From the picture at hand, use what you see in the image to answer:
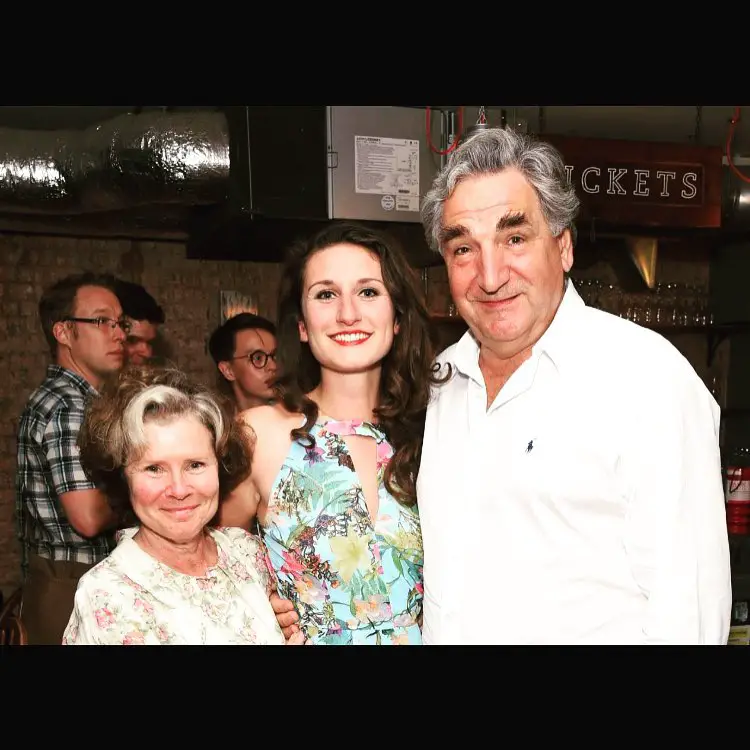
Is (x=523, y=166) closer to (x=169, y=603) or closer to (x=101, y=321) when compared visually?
(x=169, y=603)

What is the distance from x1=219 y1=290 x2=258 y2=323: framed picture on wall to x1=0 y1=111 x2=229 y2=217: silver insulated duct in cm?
162

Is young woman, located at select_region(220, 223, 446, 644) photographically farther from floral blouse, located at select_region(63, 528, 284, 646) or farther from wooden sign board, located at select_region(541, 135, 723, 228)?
wooden sign board, located at select_region(541, 135, 723, 228)

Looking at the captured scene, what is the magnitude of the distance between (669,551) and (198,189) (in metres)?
2.50

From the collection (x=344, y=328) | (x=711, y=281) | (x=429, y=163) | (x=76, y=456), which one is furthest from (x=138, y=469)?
(x=711, y=281)

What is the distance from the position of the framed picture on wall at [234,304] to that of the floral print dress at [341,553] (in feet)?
10.9

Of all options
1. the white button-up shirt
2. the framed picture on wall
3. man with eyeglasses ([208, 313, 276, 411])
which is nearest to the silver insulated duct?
man with eyeglasses ([208, 313, 276, 411])

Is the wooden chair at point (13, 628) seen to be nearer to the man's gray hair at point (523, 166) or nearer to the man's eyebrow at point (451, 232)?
the man's eyebrow at point (451, 232)

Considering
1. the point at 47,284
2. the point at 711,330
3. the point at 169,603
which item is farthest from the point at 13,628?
the point at 711,330

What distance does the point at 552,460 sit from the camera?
1.66 m

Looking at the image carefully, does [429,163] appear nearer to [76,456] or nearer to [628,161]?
[628,161]

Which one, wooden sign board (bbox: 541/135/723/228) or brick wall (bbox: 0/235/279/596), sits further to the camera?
brick wall (bbox: 0/235/279/596)

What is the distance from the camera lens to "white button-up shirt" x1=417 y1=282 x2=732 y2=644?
1560mm

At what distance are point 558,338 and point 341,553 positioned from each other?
0.71 m

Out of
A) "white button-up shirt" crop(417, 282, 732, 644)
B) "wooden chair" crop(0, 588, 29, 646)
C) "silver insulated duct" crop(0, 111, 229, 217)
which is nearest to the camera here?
"white button-up shirt" crop(417, 282, 732, 644)
